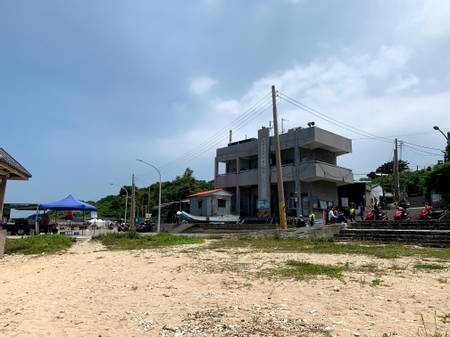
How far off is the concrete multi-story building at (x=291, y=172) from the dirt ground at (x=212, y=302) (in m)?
23.6

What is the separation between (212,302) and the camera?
21.1 feet

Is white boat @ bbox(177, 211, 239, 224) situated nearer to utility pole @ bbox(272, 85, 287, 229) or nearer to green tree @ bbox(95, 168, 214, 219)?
utility pole @ bbox(272, 85, 287, 229)

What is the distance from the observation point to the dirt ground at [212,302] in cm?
509

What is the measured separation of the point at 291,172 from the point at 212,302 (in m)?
28.6

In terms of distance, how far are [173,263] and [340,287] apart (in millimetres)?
5040

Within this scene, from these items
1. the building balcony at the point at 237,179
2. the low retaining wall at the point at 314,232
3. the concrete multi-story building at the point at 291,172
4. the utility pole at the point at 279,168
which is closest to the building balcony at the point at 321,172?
the concrete multi-story building at the point at 291,172

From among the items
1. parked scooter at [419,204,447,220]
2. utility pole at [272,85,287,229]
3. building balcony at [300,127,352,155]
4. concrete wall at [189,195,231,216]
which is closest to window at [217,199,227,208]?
concrete wall at [189,195,231,216]

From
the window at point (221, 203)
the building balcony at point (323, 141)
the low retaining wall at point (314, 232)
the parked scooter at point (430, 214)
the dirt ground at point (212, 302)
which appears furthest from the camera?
the window at point (221, 203)

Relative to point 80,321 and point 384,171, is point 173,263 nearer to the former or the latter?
point 80,321

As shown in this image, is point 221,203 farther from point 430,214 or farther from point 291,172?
point 430,214

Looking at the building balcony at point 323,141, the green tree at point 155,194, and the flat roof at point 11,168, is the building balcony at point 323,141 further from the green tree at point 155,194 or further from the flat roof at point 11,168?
the green tree at point 155,194

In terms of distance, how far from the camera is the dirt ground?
5.09 metres

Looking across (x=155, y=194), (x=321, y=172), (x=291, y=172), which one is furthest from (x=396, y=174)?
(x=155, y=194)

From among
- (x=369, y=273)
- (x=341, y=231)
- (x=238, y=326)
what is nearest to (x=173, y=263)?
(x=369, y=273)
